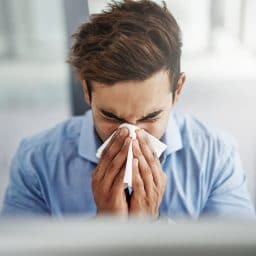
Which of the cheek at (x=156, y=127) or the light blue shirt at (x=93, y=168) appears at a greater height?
the cheek at (x=156, y=127)

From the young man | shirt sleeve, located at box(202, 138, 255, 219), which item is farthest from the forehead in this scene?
shirt sleeve, located at box(202, 138, 255, 219)

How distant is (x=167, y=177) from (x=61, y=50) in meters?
0.27

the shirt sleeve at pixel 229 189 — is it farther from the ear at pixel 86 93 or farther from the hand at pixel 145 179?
the ear at pixel 86 93

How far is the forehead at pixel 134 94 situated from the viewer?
26.7 inches

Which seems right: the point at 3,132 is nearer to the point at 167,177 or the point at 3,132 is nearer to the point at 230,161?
the point at 167,177

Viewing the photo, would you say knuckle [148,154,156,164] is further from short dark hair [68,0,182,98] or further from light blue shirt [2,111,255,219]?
short dark hair [68,0,182,98]

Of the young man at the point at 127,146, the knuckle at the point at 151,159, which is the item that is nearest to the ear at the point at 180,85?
the young man at the point at 127,146

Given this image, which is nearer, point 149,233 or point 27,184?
point 149,233

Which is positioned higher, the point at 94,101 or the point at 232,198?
the point at 94,101

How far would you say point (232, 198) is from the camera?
745mm

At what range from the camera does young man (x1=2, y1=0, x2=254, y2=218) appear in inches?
26.5

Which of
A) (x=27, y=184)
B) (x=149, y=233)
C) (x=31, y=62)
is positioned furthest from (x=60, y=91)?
(x=149, y=233)

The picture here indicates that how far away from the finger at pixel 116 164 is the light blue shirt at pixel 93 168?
0.11ft

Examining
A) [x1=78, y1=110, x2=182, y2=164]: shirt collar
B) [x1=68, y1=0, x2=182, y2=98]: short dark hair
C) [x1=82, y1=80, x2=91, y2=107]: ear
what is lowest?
[x1=78, y1=110, x2=182, y2=164]: shirt collar
